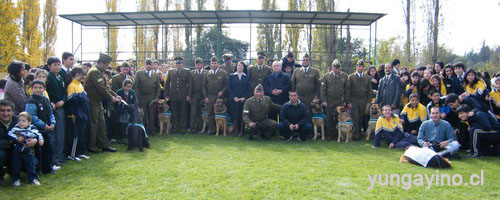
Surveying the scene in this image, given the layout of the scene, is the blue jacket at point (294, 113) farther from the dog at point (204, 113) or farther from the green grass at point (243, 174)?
the dog at point (204, 113)

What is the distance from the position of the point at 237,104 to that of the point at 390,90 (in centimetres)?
396

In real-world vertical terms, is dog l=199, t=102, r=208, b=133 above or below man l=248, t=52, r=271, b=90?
below

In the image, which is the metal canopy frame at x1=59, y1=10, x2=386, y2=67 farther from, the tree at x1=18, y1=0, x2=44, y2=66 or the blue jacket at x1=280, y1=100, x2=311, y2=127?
the blue jacket at x1=280, y1=100, x2=311, y2=127

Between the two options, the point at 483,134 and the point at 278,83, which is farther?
the point at 278,83

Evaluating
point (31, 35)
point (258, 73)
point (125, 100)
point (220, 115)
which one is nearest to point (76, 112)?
point (125, 100)

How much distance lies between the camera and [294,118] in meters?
8.77

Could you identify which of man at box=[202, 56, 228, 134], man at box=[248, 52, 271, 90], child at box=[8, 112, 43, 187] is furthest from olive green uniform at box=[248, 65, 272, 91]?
child at box=[8, 112, 43, 187]

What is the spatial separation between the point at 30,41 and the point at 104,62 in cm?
1213

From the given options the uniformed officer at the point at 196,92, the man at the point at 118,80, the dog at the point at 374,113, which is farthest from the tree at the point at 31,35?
the dog at the point at 374,113

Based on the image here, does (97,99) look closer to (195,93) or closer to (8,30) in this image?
(195,93)

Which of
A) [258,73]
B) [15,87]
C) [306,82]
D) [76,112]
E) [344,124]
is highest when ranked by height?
[258,73]

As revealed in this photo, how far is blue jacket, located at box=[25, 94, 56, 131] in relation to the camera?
5141mm

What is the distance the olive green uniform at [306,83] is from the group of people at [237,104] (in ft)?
0.09

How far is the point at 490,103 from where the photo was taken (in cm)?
746
